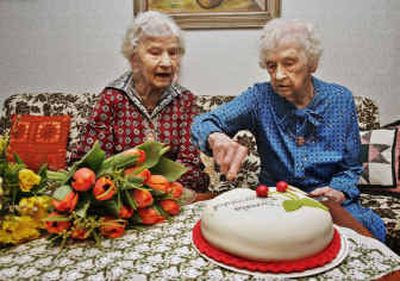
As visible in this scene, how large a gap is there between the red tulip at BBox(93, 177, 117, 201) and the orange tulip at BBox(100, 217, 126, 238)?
57mm

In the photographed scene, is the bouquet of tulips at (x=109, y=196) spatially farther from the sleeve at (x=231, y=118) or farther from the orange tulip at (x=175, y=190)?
the sleeve at (x=231, y=118)

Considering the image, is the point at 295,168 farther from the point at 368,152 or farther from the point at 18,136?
the point at 18,136

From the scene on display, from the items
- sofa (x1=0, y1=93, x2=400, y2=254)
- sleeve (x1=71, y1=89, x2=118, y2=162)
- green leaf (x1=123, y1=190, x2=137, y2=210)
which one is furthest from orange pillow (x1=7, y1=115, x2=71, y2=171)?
green leaf (x1=123, y1=190, x2=137, y2=210)

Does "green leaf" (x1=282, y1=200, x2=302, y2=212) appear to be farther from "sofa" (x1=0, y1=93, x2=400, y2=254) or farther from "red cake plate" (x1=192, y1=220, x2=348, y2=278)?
"sofa" (x1=0, y1=93, x2=400, y2=254)

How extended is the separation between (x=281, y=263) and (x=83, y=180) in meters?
0.44

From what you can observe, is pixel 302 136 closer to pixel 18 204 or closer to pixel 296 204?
pixel 296 204

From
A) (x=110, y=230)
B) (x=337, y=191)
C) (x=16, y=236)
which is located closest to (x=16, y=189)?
(x=16, y=236)

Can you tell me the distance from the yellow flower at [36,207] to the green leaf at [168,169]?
285 mm

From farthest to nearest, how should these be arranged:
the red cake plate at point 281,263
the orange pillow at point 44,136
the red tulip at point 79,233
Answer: the orange pillow at point 44,136
the red tulip at point 79,233
the red cake plate at point 281,263

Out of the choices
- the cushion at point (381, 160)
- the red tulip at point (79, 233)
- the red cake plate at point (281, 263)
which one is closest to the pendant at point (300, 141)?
the red cake plate at point (281, 263)

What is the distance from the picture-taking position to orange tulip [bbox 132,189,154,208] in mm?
922

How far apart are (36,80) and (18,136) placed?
2.44 ft

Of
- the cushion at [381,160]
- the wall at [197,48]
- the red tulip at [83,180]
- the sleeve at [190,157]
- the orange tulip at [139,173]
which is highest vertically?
the wall at [197,48]

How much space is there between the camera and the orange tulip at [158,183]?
3.18 ft
